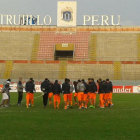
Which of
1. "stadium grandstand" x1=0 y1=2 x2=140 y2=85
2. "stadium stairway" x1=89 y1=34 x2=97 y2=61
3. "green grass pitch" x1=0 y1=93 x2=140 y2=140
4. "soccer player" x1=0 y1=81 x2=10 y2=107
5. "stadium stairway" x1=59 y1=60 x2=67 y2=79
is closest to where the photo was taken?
"green grass pitch" x1=0 y1=93 x2=140 y2=140

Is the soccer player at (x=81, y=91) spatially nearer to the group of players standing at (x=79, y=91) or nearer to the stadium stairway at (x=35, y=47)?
the group of players standing at (x=79, y=91)

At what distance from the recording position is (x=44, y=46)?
2842 inches

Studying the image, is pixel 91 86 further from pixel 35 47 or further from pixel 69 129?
pixel 35 47

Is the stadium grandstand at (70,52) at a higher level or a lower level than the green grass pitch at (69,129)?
higher

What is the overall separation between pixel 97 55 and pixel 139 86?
15091mm

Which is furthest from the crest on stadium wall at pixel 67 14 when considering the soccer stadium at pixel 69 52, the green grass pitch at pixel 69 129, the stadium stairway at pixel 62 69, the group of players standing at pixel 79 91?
the green grass pitch at pixel 69 129

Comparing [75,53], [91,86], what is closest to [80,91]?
[91,86]

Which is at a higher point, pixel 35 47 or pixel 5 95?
pixel 35 47

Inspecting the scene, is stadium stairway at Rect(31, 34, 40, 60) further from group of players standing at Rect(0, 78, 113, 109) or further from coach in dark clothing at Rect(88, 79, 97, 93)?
coach in dark clothing at Rect(88, 79, 97, 93)

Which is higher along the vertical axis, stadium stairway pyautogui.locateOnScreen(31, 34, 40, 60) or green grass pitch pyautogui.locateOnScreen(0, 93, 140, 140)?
stadium stairway pyautogui.locateOnScreen(31, 34, 40, 60)

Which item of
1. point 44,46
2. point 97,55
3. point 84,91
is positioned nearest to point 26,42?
point 44,46

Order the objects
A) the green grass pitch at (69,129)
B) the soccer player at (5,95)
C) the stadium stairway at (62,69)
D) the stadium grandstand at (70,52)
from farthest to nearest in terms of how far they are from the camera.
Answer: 1. the stadium grandstand at (70,52)
2. the stadium stairway at (62,69)
3. the soccer player at (5,95)
4. the green grass pitch at (69,129)

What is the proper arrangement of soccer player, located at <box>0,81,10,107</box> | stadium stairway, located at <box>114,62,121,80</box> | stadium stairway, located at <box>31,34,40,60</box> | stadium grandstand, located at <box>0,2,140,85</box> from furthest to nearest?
1. stadium stairway, located at <box>31,34,40,60</box>
2. stadium grandstand, located at <box>0,2,140,85</box>
3. stadium stairway, located at <box>114,62,121,80</box>
4. soccer player, located at <box>0,81,10,107</box>

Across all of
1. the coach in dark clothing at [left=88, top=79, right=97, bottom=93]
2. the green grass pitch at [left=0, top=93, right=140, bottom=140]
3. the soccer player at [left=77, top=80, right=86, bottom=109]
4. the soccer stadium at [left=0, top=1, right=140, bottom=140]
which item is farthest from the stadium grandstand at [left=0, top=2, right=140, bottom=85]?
the green grass pitch at [left=0, top=93, right=140, bottom=140]
